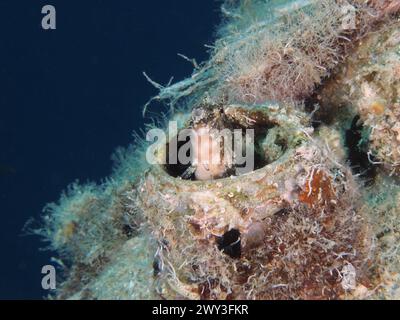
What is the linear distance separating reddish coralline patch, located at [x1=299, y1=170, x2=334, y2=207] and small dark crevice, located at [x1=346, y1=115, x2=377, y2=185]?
0.59 meters

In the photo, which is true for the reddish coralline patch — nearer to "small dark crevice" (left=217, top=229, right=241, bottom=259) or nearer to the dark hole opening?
"small dark crevice" (left=217, top=229, right=241, bottom=259)

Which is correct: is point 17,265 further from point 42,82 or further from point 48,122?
point 42,82

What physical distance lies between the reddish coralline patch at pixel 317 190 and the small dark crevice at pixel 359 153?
A: 1.93 feet

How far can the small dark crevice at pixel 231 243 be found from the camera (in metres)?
2.50

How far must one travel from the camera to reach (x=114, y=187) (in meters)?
4.75

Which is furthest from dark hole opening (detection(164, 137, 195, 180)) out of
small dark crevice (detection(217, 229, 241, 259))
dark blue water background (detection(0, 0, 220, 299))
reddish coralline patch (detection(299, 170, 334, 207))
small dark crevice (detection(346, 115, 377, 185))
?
dark blue water background (detection(0, 0, 220, 299))

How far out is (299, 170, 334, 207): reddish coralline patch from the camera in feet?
8.03

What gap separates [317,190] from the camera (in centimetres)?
247

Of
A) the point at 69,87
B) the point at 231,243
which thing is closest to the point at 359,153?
the point at 231,243

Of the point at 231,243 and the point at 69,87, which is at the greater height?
the point at 69,87

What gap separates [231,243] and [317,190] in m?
A: 0.64

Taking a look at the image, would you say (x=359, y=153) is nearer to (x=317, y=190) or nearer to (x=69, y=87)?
(x=317, y=190)
